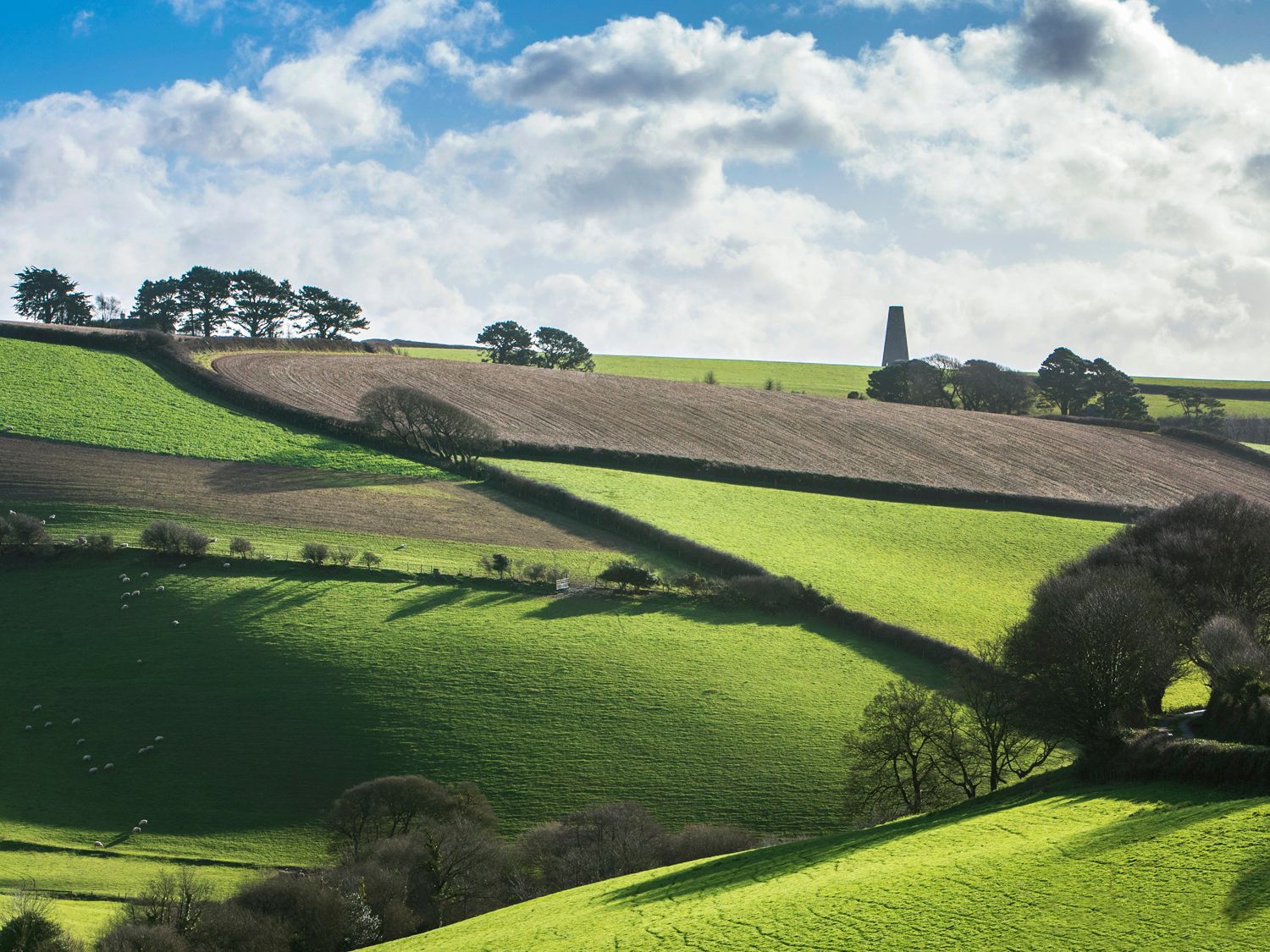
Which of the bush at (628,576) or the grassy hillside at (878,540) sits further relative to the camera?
the grassy hillside at (878,540)

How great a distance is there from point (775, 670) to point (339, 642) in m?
20.0

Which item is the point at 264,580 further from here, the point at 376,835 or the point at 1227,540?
the point at 1227,540

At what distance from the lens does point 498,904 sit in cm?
3484

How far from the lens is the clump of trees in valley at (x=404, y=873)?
30391 mm

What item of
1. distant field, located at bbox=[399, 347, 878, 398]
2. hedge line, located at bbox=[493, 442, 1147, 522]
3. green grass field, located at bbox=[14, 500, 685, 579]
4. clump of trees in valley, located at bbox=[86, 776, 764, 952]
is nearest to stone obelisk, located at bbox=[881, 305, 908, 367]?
distant field, located at bbox=[399, 347, 878, 398]

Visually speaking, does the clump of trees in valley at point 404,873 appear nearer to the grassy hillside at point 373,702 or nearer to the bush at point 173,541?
the grassy hillside at point 373,702

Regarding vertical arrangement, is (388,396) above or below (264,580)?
above

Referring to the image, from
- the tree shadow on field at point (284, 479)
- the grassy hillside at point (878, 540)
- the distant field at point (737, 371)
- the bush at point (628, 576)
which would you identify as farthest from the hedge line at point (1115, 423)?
the bush at point (628, 576)

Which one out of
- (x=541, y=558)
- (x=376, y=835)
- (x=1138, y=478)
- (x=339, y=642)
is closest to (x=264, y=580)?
(x=339, y=642)

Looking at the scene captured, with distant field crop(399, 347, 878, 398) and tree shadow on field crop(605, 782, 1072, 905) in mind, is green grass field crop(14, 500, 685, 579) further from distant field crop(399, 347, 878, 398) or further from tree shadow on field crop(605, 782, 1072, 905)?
distant field crop(399, 347, 878, 398)

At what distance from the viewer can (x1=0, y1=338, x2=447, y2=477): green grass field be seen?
81750 mm

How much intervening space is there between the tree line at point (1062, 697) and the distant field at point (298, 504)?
25928 mm

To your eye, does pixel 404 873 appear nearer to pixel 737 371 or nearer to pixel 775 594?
pixel 775 594

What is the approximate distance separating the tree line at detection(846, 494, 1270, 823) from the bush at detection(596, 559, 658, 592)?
15807 mm
